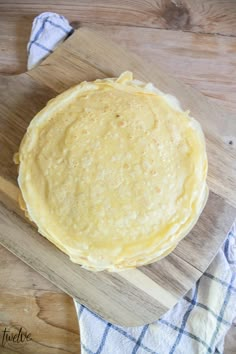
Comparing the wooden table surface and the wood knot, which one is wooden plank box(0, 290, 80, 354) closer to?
the wooden table surface

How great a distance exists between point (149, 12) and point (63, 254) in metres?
0.96

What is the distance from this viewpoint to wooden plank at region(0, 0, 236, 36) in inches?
71.0

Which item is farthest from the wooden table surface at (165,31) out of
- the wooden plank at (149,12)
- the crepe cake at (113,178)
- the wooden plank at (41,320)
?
the wooden plank at (41,320)

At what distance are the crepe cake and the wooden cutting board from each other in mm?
79

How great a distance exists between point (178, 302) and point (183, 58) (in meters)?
0.88

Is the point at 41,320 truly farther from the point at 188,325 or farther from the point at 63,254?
Result: the point at 188,325

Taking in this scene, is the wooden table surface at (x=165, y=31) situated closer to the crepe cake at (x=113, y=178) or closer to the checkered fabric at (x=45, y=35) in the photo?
the checkered fabric at (x=45, y=35)

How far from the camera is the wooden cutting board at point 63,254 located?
1.53 meters

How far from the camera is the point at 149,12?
1.82 metres

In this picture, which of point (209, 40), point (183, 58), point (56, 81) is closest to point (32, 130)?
point (56, 81)

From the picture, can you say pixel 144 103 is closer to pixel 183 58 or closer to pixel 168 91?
pixel 168 91

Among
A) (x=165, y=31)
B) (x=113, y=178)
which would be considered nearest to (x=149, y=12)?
(x=165, y=31)

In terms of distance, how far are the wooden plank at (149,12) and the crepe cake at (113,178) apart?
46 cm

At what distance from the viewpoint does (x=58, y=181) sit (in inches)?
56.7
